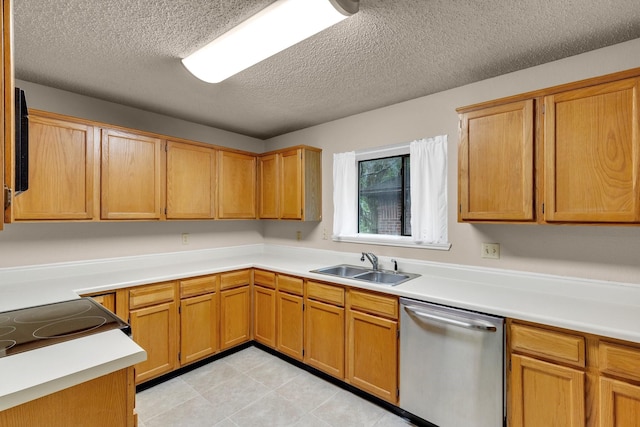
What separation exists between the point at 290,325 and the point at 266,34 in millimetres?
2316

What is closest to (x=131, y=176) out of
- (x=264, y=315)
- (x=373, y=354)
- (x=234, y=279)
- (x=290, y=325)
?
(x=234, y=279)

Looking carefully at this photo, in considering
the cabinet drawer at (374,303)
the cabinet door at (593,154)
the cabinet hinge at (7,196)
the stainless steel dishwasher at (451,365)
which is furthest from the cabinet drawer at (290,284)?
the cabinet hinge at (7,196)

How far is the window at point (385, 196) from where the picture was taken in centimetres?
Result: 289

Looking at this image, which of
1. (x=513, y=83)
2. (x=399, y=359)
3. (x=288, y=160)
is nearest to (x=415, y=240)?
(x=399, y=359)

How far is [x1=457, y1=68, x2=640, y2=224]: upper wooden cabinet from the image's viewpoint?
1.57 metres

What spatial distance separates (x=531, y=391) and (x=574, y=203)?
1.04 meters

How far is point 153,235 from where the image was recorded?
9.98 feet

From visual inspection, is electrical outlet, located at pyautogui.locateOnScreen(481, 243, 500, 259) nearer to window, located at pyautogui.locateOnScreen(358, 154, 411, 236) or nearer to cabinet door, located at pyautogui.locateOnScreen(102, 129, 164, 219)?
window, located at pyautogui.locateOnScreen(358, 154, 411, 236)

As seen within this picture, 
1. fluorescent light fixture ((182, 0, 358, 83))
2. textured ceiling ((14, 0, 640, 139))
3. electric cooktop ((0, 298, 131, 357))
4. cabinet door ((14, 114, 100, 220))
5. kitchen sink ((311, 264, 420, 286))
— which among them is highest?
textured ceiling ((14, 0, 640, 139))

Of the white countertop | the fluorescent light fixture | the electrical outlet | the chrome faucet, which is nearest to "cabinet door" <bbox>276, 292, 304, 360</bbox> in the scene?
the white countertop

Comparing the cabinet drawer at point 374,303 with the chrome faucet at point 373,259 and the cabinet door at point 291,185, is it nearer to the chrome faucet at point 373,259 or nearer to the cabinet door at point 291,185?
the chrome faucet at point 373,259

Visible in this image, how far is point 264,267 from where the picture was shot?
9.93ft

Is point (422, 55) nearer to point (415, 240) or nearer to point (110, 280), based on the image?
point (415, 240)

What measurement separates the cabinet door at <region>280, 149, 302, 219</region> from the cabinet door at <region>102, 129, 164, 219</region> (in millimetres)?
1195
